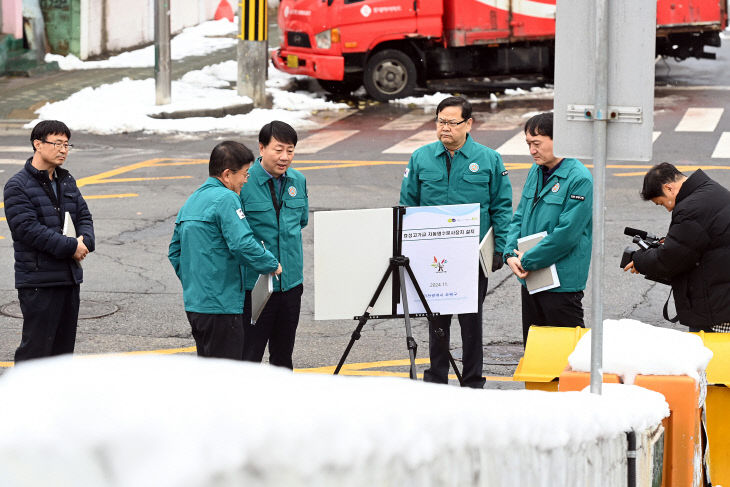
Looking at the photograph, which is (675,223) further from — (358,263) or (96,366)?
(96,366)

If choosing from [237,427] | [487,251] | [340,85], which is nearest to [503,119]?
[340,85]

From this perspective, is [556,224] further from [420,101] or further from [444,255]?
[420,101]

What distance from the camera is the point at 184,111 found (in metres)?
20.6

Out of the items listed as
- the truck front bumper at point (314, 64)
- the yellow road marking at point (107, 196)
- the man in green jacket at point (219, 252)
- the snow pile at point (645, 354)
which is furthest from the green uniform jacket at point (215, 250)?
the truck front bumper at point (314, 64)

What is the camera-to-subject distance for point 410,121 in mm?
20281

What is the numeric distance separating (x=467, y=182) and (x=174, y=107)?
1426cm

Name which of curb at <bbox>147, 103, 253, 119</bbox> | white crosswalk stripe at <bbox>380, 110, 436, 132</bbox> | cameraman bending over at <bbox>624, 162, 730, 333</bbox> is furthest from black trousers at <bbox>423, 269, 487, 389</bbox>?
curb at <bbox>147, 103, 253, 119</bbox>

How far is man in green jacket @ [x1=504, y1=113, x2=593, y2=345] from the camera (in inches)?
264

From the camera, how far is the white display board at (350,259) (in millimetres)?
6594

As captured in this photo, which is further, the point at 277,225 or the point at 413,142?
the point at 413,142

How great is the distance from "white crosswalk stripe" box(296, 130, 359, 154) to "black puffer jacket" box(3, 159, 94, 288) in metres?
10.7

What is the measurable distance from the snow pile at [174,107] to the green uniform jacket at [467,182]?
1255 cm

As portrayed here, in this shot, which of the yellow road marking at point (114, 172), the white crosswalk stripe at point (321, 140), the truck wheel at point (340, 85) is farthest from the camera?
the truck wheel at point (340, 85)

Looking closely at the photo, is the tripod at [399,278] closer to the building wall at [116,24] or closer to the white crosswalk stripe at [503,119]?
the white crosswalk stripe at [503,119]
